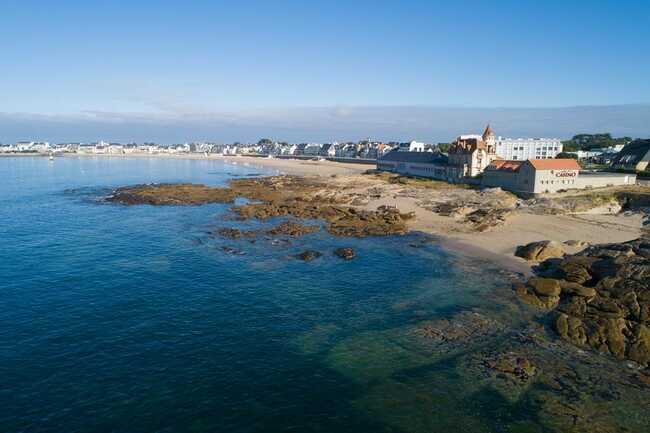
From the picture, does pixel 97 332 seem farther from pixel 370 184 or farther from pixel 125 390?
pixel 370 184

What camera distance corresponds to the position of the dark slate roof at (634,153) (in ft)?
235

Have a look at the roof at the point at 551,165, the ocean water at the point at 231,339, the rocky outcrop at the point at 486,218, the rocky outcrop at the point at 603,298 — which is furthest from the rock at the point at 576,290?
the roof at the point at 551,165

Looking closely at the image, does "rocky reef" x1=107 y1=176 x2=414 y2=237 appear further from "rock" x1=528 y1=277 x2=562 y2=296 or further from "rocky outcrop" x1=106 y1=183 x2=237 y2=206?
"rock" x1=528 y1=277 x2=562 y2=296

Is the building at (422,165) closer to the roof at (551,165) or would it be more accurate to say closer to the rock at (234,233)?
the roof at (551,165)

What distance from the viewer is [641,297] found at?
2159 centimetres

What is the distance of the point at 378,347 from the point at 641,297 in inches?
560

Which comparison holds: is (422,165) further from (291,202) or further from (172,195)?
(172,195)

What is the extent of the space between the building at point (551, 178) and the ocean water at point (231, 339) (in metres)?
27.2

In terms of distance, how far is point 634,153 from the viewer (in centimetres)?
7438

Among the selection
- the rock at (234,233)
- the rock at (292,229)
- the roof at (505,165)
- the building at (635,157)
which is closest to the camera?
the rock at (234,233)

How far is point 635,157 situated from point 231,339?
8070 centimetres

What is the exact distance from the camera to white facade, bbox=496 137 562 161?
124 meters

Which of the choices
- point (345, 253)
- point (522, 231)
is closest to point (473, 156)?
point (522, 231)

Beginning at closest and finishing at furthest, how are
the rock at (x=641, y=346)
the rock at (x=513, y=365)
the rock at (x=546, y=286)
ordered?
1. the rock at (x=513, y=365)
2. the rock at (x=641, y=346)
3. the rock at (x=546, y=286)
